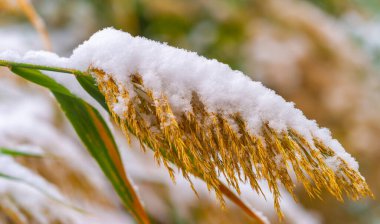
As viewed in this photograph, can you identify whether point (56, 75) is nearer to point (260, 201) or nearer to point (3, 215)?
point (3, 215)

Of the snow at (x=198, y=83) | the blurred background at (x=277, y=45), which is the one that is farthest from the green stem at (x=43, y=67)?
the blurred background at (x=277, y=45)

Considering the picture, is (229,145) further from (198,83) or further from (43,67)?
(43,67)

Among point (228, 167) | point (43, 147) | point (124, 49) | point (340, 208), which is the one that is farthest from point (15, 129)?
point (340, 208)

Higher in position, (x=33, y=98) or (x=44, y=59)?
(x=33, y=98)

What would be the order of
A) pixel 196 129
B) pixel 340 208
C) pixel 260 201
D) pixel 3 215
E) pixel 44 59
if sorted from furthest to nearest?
pixel 340 208 → pixel 260 201 → pixel 3 215 → pixel 44 59 → pixel 196 129

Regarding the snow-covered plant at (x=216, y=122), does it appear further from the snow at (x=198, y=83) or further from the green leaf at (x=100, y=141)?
the green leaf at (x=100, y=141)

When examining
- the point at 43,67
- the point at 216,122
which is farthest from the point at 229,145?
the point at 43,67
